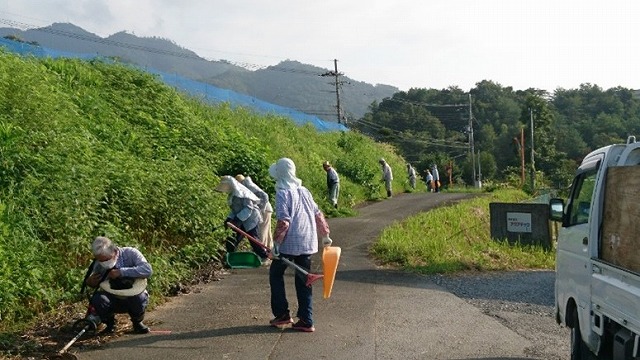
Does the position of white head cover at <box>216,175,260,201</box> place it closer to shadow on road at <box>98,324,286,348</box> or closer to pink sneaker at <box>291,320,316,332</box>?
shadow on road at <box>98,324,286,348</box>

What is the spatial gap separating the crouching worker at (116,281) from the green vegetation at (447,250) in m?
5.79

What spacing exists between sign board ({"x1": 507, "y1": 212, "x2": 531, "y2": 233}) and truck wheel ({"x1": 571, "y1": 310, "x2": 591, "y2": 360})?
31.7 feet

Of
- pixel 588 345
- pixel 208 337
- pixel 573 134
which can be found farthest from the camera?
pixel 573 134

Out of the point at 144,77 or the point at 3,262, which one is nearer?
the point at 3,262

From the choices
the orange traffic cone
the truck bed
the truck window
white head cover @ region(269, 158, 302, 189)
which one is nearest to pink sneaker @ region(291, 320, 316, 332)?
the orange traffic cone

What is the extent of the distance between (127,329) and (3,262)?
144 cm

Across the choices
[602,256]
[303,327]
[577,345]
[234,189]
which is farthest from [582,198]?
[234,189]

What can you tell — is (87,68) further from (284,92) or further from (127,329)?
(284,92)

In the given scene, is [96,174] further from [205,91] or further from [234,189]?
[205,91]

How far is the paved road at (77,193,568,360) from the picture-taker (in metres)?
6.81

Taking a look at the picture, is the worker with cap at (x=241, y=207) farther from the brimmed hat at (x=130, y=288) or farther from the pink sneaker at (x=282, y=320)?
the brimmed hat at (x=130, y=288)

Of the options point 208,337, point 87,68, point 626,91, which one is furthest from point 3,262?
point 626,91

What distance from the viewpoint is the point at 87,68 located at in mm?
17062

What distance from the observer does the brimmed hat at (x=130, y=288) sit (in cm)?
689
